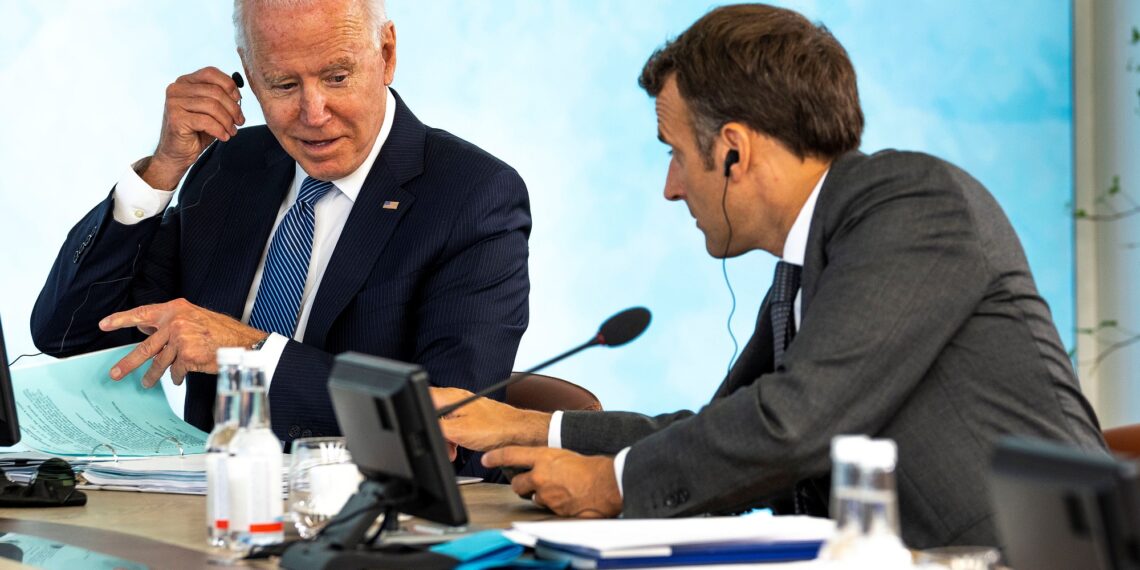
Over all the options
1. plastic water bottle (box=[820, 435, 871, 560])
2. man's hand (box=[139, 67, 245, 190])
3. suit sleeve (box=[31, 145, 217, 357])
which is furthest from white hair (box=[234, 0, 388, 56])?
plastic water bottle (box=[820, 435, 871, 560])

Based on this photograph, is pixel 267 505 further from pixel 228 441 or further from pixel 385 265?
pixel 385 265

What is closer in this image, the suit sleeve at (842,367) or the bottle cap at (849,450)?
the bottle cap at (849,450)

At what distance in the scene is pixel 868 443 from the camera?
92 cm

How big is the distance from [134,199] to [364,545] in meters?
1.46

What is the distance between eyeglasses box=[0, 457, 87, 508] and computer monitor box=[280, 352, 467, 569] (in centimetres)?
69

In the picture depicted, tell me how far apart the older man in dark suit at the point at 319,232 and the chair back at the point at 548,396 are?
0.52 feet

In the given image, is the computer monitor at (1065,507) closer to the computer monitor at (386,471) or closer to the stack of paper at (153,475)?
the computer monitor at (386,471)

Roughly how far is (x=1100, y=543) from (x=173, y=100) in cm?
217

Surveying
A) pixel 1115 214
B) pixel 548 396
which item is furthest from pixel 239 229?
pixel 1115 214

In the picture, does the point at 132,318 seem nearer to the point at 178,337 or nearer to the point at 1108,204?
the point at 178,337

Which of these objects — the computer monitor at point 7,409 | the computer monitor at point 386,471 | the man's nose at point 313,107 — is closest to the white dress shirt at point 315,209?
the man's nose at point 313,107

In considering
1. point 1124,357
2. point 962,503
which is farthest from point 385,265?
point 1124,357

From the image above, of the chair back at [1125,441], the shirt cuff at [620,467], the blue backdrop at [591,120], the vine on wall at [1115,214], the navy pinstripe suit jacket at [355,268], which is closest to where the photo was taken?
the shirt cuff at [620,467]

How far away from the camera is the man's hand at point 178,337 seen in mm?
2160
